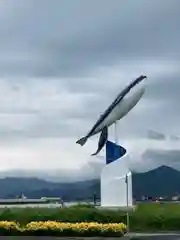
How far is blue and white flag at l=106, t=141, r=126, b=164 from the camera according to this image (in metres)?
51.2

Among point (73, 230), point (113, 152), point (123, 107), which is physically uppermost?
point (123, 107)

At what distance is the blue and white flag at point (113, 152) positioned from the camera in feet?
168

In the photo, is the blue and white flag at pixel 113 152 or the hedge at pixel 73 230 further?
the blue and white flag at pixel 113 152

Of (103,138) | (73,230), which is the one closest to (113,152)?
(103,138)

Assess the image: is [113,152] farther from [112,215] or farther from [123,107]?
[112,215]

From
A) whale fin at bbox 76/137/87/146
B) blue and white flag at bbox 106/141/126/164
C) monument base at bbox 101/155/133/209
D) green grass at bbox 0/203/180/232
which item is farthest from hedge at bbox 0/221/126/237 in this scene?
whale fin at bbox 76/137/87/146

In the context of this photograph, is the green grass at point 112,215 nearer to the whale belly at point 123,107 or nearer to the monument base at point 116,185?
the monument base at point 116,185

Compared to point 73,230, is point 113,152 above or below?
above

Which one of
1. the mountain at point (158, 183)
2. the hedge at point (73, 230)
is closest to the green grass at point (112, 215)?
the hedge at point (73, 230)

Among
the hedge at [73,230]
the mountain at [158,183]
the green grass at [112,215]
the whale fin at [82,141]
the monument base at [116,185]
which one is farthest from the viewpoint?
the mountain at [158,183]

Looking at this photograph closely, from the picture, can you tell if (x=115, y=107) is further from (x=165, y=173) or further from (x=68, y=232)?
(x=165, y=173)

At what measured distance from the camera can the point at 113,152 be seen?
51.8m

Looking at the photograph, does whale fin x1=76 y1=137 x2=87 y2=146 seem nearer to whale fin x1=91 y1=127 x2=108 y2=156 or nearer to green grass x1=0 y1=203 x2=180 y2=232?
whale fin x1=91 y1=127 x2=108 y2=156

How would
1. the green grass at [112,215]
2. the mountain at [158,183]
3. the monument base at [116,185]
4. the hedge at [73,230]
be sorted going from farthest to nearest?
the mountain at [158,183], the monument base at [116,185], the green grass at [112,215], the hedge at [73,230]
